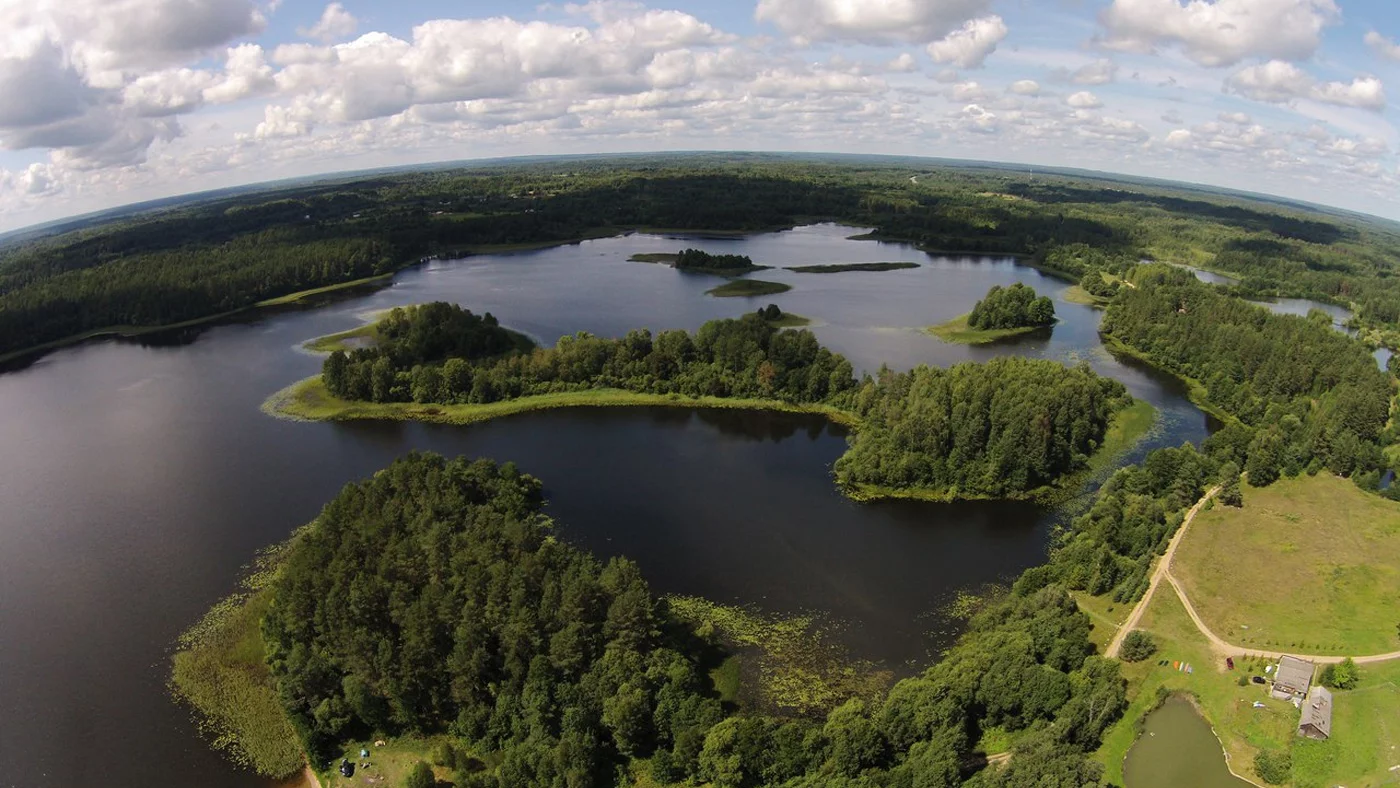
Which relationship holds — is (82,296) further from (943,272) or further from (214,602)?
(943,272)

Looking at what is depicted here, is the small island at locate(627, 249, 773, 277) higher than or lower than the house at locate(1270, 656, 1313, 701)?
higher

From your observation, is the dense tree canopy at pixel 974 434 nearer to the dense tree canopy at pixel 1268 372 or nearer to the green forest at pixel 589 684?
the dense tree canopy at pixel 1268 372

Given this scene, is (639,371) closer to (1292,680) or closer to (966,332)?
(966,332)

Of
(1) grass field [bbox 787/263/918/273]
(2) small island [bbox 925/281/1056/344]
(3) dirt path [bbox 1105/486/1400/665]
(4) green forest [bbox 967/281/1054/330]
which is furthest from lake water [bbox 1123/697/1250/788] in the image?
(1) grass field [bbox 787/263/918/273]

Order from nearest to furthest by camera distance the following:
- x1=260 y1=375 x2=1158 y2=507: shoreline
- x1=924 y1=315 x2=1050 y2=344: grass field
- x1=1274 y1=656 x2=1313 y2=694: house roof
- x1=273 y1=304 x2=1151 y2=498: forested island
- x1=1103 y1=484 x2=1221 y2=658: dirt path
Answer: x1=1274 y1=656 x2=1313 y2=694: house roof, x1=1103 y1=484 x2=1221 y2=658: dirt path, x1=273 y1=304 x2=1151 y2=498: forested island, x1=260 y1=375 x2=1158 y2=507: shoreline, x1=924 y1=315 x2=1050 y2=344: grass field

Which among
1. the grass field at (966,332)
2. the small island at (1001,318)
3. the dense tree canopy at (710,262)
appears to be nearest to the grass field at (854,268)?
the dense tree canopy at (710,262)

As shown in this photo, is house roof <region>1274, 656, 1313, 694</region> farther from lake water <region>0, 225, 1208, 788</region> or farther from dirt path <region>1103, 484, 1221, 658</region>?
lake water <region>0, 225, 1208, 788</region>
